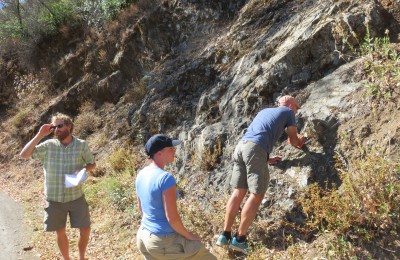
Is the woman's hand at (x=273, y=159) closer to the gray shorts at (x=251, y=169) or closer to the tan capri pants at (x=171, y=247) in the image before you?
the gray shorts at (x=251, y=169)

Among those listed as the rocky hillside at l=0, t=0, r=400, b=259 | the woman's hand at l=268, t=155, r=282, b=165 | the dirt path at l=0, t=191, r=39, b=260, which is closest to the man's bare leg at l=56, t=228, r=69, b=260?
the dirt path at l=0, t=191, r=39, b=260

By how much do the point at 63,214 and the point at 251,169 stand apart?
2.42m

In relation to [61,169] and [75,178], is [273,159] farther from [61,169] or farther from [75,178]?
[61,169]

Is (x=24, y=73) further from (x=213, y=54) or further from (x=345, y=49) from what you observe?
(x=345, y=49)

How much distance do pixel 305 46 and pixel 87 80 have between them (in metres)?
9.05

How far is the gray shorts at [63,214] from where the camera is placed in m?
4.98

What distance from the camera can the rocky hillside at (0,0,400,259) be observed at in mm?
5312

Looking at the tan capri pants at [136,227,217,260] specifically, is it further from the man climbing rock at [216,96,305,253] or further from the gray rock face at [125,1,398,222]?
the gray rock face at [125,1,398,222]

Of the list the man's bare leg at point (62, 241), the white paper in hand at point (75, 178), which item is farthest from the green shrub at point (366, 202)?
the man's bare leg at point (62, 241)

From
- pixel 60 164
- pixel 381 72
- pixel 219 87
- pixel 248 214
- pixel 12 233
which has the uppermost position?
pixel 381 72

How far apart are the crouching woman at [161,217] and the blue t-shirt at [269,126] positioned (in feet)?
5.50

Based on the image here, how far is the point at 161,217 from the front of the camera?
3412 mm

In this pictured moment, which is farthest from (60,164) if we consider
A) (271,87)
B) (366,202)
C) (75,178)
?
(271,87)

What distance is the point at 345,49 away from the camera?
6.55 m
